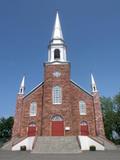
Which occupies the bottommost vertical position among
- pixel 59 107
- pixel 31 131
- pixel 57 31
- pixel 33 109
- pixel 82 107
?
pixel 31 131

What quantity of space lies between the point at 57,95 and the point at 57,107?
2.17 m

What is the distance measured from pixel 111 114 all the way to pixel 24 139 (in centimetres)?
2927

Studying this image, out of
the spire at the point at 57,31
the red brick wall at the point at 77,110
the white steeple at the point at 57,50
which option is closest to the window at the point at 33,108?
the red brick wall at the point at 77,110

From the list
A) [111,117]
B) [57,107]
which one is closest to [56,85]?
[57,107]

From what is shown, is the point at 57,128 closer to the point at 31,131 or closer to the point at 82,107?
the point at 31,131

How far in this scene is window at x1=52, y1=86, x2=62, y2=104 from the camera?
3538 cm

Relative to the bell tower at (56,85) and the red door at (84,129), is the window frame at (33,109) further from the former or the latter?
the red door at (84,129)

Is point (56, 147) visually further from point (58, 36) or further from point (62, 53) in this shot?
point (58, 36)

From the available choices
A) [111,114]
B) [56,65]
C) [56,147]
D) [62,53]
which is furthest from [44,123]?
[111,114]

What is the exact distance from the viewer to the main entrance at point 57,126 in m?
33.8

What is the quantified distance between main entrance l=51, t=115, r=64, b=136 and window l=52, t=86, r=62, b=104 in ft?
8.23

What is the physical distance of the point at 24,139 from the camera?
3225 cm

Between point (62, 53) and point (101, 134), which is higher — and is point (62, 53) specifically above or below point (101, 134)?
above

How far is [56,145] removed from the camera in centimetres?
2725
